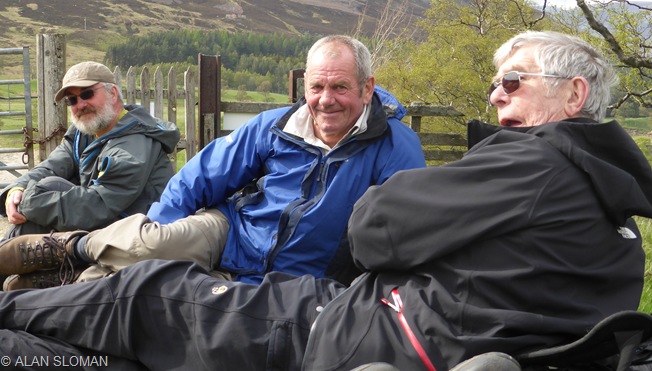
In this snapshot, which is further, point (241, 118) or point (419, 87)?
point (419, 87)

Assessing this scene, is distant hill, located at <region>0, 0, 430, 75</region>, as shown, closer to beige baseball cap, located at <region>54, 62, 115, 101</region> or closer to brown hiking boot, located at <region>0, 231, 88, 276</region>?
beige baseball cap, located at <region>54, 62, 115, 101</region>

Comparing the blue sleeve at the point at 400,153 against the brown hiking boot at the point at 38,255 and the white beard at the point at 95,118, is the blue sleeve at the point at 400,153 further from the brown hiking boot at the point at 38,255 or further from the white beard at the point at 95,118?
the white beard at the point at 95,118

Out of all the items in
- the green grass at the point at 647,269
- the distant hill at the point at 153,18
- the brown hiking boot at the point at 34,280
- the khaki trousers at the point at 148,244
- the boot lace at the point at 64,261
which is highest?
the khaki trousers at the point at 148,244

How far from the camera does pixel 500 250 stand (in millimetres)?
2068

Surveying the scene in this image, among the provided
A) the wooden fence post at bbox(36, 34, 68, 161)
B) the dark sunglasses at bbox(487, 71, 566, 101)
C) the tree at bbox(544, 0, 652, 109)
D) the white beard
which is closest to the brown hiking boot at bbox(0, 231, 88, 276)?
the white beard

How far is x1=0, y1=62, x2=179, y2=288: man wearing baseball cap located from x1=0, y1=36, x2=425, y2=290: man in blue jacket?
2.01 ft

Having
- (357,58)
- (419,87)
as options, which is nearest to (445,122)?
(419,87)

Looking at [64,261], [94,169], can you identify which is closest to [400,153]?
[64,261]

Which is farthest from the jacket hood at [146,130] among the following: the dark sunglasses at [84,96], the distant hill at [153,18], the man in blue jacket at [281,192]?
the distant hill at [153,18]

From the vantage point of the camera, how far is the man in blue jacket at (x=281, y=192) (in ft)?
9.94

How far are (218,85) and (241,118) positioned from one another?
0.47 meters

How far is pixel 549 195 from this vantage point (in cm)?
207

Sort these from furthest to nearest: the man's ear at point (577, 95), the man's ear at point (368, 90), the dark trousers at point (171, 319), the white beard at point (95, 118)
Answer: the white beard at point (95, 118)
the man's ear at point (368, 90)
the man's ear at point (577, 95)
the dark trousers at point (171, 319)

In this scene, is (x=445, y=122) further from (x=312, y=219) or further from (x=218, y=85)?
(x=312, y=219)
